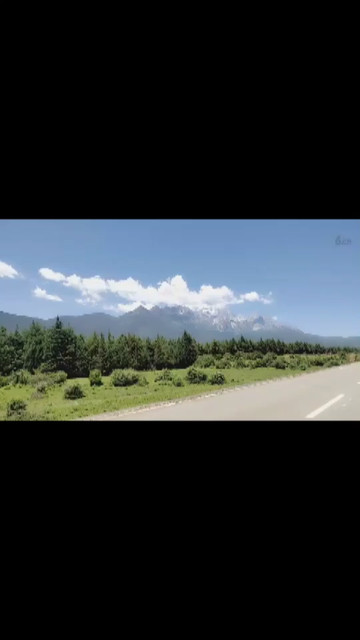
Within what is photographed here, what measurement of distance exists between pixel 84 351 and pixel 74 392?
204 inches

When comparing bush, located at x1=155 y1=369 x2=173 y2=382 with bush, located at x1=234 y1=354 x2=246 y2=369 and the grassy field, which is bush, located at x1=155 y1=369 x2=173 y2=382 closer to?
the grassy field

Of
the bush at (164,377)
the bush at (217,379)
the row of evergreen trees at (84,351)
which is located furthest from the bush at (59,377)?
the bush at (217,379)

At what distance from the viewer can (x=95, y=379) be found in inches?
547

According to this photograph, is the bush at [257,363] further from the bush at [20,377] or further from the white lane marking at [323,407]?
the white lane marking at [323,407]

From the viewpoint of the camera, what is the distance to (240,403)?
689 cm

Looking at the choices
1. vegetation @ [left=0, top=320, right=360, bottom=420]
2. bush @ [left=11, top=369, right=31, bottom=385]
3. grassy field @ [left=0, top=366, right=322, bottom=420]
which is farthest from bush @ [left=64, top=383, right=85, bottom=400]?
bush @ [left=11, top=369, right=31, bottom=385]

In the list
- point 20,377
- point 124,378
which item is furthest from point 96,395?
point 20,377

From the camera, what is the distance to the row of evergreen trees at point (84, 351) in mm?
15508

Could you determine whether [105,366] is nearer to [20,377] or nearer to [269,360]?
[20,377]
